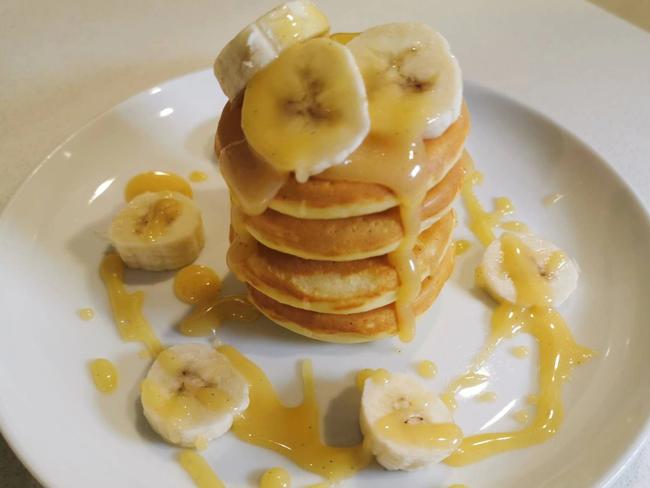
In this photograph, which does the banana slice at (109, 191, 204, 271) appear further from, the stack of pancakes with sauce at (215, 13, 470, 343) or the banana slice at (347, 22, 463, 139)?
the banana slice at (347, 22, 463, 139)

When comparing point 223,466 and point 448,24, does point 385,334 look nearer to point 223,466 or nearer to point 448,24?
point 223,466

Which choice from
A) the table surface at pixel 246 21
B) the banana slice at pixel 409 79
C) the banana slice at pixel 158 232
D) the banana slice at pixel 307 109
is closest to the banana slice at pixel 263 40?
the banana slice at pixel 307 109

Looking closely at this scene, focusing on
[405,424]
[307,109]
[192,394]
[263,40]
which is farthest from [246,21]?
[405,424]

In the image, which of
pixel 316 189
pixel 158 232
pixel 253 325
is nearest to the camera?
pixel 316 189

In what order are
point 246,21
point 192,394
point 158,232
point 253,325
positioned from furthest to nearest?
point 246,21 < point 158,232 < point 253,325 < point 192,394

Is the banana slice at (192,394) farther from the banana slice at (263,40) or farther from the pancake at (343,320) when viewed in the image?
the banana slice at (263,40)

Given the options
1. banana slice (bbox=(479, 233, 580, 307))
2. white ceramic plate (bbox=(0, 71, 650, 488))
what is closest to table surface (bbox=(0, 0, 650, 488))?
white ceramic plate (bbox=(0, 71, 650, 488))

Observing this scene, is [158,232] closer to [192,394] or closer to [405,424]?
[192,394]
